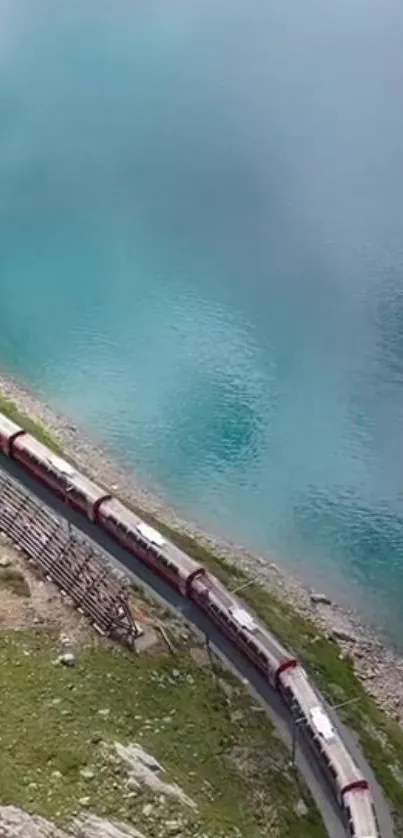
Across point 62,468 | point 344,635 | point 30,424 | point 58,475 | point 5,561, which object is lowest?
point 344,635

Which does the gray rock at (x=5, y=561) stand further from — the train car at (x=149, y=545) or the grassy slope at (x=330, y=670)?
the grassy slope at (x=330, y=670)

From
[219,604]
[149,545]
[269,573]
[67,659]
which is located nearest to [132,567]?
[149,545]

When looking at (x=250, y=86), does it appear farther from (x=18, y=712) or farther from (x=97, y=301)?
(x=18, y=712)

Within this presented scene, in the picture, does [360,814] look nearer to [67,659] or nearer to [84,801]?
[84,801]

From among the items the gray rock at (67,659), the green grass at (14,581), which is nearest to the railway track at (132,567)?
the green grass at (14,581)

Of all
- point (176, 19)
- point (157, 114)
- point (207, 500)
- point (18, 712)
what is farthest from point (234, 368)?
point (176, 19)

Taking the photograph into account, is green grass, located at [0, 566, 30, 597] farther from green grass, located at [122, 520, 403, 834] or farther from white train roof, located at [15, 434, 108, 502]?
green grass, located at [122, 520, 403, 834]
